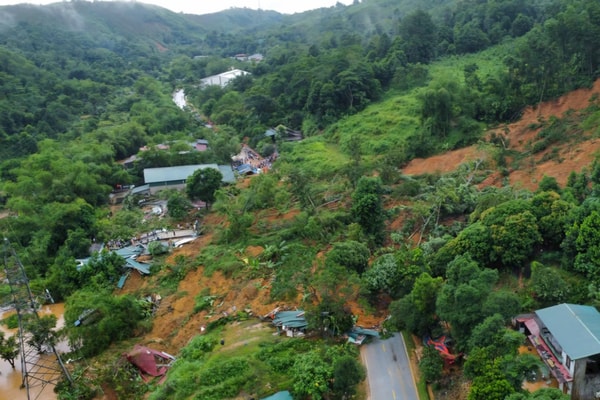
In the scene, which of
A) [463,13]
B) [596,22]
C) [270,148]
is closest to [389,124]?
[270,148]

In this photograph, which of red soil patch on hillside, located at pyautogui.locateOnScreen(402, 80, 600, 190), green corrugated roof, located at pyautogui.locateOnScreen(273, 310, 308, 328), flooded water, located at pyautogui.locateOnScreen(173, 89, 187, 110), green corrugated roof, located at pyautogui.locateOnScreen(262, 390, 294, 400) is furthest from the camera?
flooded water, located at pyautogui.locateOnScreen(173, 89, 187, 110)

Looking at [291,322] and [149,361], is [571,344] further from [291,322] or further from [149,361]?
[149,361]

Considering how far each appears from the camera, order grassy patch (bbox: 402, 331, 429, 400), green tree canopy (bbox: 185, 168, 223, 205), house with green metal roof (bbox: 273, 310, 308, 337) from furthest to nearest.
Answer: green tree canopy (bbox: 185, 168, 223, 205) < house with green metal roof (bbox: 273, 310, 308, 337) < grassy patch (bbox: 402, 331, 429, 400)

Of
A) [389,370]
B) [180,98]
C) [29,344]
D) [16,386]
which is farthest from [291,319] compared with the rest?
[180,98]

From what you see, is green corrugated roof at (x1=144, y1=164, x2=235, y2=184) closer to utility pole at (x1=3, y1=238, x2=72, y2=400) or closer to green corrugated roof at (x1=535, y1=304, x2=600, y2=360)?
utility pole at (x1=3, y1=238, x2=72, y2=400)

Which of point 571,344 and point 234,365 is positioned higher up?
point 571,344

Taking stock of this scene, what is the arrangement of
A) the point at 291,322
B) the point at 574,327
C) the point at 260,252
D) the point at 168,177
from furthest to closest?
the point at 168,177 < the point at 260,252 < the point at 291,322 < the point at 574,327

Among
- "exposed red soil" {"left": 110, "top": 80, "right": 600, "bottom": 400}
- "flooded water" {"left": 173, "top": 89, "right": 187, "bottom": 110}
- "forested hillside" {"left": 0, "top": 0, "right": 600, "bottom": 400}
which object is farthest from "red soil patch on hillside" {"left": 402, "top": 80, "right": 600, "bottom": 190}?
"flooded water" {"left": 173, "top": 89, "right": 187, "bottom": 110}
